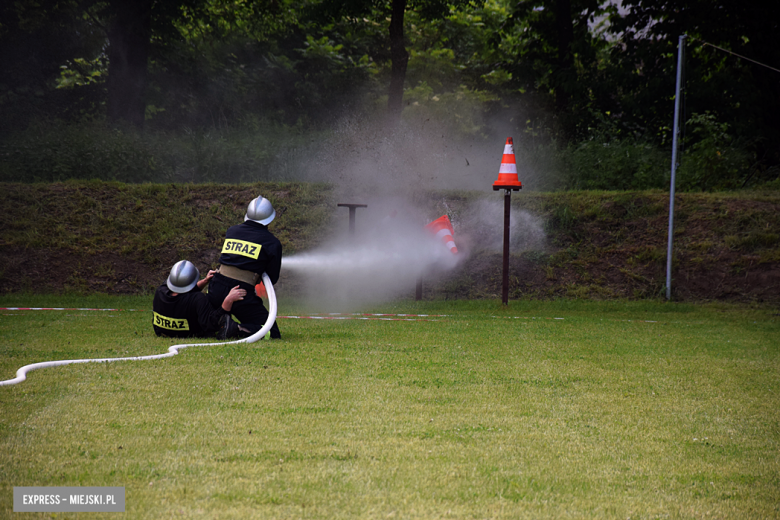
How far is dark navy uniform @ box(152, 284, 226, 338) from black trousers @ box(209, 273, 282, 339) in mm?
97

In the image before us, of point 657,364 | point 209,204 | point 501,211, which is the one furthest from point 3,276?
point 657,364

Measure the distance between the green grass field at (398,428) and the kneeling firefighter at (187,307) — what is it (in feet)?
1.03

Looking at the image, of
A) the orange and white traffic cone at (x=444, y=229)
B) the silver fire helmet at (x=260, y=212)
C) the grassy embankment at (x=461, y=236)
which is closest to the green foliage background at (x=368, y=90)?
the grassy embankment at (x=461, y=236)

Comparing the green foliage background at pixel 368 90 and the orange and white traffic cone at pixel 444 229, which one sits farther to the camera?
the green foliage background at pixel 368 90

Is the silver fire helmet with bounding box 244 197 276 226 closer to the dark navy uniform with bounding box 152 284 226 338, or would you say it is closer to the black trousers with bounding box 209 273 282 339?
the black trousers with bounding box 209 273 282 339

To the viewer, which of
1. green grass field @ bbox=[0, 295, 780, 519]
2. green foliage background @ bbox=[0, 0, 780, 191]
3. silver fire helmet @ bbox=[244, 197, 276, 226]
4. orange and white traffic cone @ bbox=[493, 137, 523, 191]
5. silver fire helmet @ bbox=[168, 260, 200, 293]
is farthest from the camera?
green foliage background @ bbox=[0, 0, 780, 191]

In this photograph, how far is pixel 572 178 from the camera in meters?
18.2

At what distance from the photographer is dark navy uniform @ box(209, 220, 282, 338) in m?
7.46

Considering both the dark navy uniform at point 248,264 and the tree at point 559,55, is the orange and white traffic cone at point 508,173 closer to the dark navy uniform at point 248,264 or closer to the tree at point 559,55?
the dark navy uniform at point 248,264

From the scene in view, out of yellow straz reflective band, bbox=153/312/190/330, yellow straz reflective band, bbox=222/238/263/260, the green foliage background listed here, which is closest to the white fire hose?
yellow straz reflective band, bbox=222/238/263/260

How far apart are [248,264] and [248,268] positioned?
49mm

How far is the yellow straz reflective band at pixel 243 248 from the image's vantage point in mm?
7426

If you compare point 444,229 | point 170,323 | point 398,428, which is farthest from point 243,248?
point 444,229

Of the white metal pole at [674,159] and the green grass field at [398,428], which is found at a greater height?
the white metal pole at [674,159]
